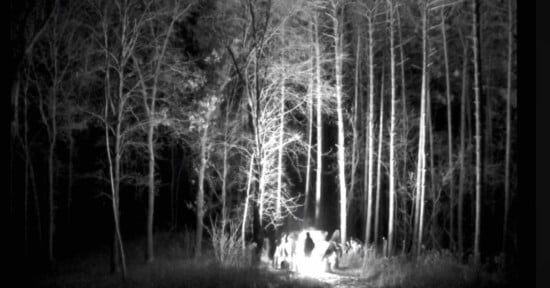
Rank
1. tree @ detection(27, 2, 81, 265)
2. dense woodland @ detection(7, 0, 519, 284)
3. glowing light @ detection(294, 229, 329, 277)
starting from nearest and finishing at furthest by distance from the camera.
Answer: glowing light @ detection(294, 229, 329, 277) < dense woodland @ detection(7, 0, 519, 284) < tree @ detection(27, 2, 81, 265)

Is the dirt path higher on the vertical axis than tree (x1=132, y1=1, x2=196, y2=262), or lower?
lower

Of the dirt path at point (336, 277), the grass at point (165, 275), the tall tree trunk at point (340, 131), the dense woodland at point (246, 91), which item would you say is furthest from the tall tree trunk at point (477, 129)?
the tall tree trunk at point (340, 131)

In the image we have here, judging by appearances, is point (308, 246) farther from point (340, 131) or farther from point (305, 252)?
point (340, 131)

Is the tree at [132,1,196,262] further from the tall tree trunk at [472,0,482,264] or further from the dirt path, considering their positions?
the tall tree trunk at [472,0,482,264]

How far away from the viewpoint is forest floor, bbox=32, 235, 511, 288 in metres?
9.73

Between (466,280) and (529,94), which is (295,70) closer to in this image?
(466,280)

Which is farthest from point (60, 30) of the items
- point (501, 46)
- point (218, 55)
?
point (501, 46)

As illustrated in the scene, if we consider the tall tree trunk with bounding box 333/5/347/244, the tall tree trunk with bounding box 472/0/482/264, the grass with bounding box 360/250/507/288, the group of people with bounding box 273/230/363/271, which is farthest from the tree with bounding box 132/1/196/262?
the tall tree trunk with bounding box 472/0/482/264

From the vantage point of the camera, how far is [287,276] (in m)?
10.9

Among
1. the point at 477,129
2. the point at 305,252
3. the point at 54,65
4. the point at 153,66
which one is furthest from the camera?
the point at 153,66

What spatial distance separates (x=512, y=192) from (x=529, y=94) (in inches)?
658

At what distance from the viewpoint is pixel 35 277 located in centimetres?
1446

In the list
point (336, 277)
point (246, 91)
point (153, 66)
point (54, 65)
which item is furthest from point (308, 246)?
point (54, 65)

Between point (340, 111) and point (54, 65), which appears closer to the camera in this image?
point (340, 111)
